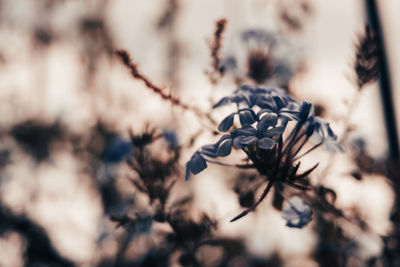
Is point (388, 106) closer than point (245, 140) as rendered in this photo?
No

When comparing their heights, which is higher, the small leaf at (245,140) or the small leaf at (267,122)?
the small leaf at (267,122)

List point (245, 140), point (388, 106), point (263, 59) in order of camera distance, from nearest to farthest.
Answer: point (245, 140) < point (388, 106) < point (263, 59)

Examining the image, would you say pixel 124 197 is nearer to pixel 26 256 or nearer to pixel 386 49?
pixel 26 256

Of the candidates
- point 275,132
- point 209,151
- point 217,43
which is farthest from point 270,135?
point 217,43

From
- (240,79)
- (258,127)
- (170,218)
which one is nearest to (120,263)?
(170,218)

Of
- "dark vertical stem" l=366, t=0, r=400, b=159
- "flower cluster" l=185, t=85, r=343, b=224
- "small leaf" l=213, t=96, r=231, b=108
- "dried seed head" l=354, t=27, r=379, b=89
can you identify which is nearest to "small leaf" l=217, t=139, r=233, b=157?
"flower cluster" l=185, t=85, r=343, b=224

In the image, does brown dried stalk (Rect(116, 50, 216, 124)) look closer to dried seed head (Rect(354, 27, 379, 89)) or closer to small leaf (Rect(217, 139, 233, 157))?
small leaf (Rect(217, 139, 233, 157))

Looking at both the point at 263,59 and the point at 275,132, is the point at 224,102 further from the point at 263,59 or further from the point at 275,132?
the point at 263,59

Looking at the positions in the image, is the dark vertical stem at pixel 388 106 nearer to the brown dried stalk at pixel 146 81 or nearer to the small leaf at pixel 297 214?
the small leaf at pixel 297 214

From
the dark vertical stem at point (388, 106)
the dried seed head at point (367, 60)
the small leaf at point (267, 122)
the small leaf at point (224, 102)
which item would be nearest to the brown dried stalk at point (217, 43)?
the small leaf at point (224, 102)

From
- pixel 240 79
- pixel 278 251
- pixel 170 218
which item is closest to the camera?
pixel 170 218

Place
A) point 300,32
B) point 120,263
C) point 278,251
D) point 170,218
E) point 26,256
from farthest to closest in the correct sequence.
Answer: point 278,251
point 120,263
point 26,256
point 300,32
point 170,218
